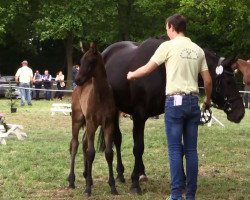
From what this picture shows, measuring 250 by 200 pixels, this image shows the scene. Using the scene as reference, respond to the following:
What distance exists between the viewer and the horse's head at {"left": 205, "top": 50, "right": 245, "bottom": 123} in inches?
311

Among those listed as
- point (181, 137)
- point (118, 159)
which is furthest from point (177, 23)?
point (118, 159)

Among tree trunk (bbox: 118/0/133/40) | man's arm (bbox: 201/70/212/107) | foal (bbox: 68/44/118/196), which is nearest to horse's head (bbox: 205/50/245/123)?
man's arm (bbox: 201/70/212/107)

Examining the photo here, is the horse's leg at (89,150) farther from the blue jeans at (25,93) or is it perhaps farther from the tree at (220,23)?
the blue jeans at (25,93)

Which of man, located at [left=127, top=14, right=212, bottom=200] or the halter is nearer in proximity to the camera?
man, located at [left=127, top=14, right=212, bottom=200]

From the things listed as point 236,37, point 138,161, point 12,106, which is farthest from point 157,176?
point 236,37

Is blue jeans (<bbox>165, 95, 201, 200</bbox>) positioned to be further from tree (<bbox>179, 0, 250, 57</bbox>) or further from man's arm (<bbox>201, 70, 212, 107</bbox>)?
tree (<bbox>179, 0, 250, 57</bbox>)

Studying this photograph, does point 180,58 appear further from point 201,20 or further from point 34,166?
point 201,20

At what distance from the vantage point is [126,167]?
1009 cm

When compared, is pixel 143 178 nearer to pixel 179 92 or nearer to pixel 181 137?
pixel 181 137

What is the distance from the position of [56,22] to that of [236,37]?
41.2 feet

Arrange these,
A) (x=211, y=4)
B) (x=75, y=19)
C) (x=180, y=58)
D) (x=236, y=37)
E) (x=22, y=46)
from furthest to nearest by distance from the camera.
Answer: (x=22, y=46), (x=75, y=19), (x=236, y=37), (x=211, y=4), (x=180, y=58)

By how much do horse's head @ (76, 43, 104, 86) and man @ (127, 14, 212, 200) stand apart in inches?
47.3

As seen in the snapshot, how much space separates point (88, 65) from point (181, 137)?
1788 millimetres

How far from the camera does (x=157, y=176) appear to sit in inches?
364
